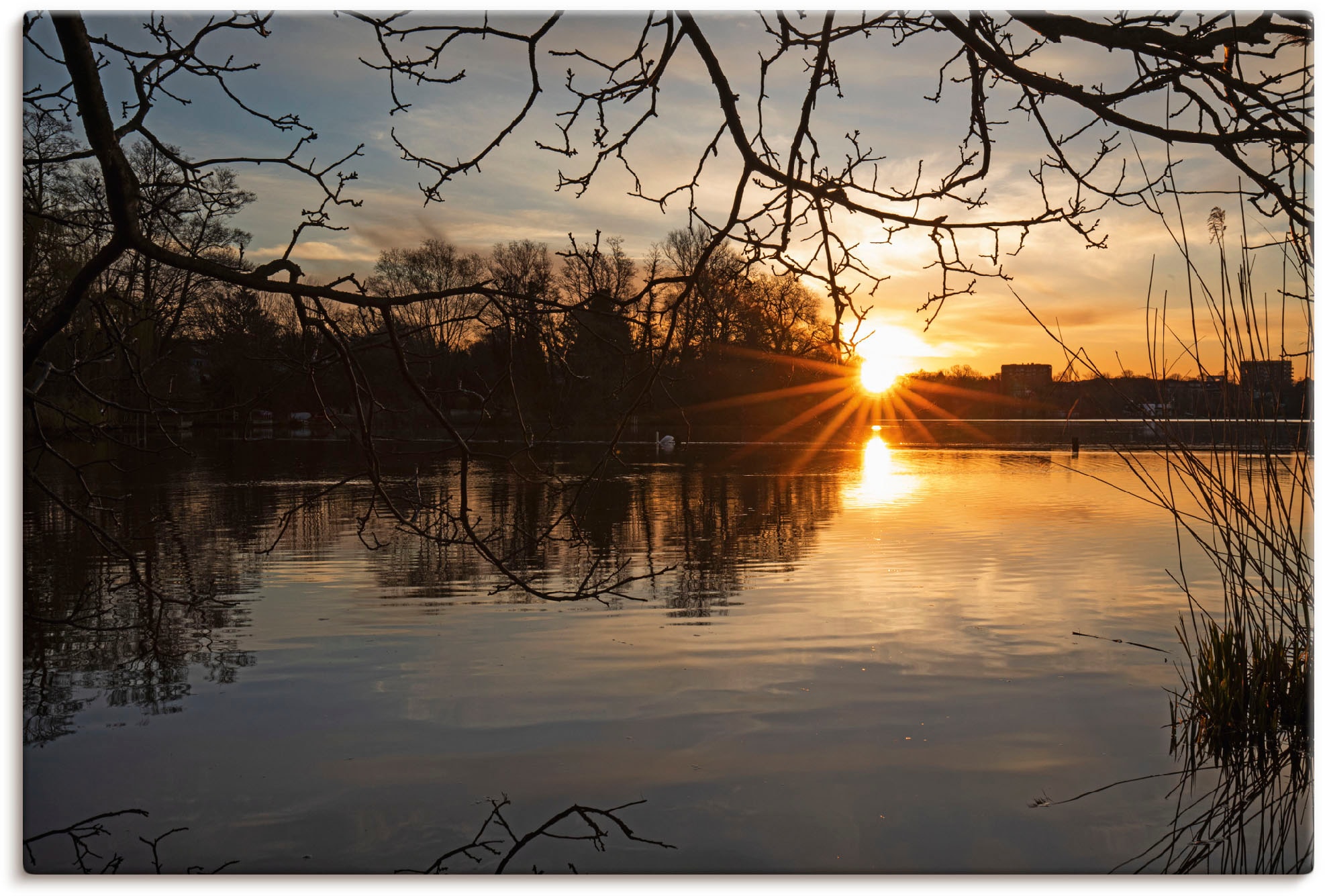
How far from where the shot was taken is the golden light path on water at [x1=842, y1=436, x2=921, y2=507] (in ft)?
53.3

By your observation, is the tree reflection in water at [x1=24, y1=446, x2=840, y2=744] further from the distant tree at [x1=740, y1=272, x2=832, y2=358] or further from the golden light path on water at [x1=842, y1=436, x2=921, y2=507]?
the distant tree at [x1=740, y1=272, x2=832, y2=358]

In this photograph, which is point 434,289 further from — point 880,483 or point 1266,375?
point 880,483

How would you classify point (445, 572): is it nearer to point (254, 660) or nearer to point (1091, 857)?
point (254, 660)

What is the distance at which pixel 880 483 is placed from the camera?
1939 centimetres

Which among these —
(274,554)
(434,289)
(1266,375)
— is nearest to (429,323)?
(434,289)

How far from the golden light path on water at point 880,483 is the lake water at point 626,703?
15.7 feet

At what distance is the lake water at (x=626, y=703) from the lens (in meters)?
3.89

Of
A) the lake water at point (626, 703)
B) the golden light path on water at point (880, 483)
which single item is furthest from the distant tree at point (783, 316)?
the golden light path on water at point (880, 483)

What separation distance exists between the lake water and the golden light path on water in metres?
4.80

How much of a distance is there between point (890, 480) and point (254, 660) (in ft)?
49.6

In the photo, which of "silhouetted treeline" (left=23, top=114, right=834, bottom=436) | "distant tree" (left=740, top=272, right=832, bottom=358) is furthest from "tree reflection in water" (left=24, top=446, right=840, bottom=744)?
"distant tree" (left=740, top=272, right=832, bottom=358)

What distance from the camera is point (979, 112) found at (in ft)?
11.0

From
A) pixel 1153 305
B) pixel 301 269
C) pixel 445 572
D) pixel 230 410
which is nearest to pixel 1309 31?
pixel 1153 305

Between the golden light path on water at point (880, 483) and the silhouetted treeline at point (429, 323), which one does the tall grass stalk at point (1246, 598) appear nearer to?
the silhouetted treeline at point (429, 323)
